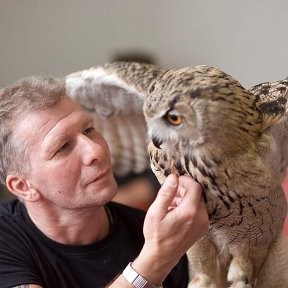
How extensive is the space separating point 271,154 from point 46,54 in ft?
8.11

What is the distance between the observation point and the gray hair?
3.80 feet

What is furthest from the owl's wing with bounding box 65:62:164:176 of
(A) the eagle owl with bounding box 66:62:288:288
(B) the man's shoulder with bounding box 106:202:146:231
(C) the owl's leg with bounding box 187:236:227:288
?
(C) the owl's leg with bounding box 187:236:227:288

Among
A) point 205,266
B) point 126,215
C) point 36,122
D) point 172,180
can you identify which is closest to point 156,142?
point 172,180

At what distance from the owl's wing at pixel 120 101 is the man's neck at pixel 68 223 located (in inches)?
14.4

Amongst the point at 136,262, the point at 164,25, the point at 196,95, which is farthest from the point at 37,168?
the point at 164,25

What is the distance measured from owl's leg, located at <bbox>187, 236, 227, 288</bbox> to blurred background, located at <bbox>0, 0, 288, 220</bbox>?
150cm

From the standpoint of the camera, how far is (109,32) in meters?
3.20

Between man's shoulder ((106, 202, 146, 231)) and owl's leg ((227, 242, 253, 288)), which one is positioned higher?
owl's leg ((227, 242, 253, 288))

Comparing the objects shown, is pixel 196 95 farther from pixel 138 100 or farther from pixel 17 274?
pixel 138 100

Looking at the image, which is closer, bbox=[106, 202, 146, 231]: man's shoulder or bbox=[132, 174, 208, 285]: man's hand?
bbox=[132, 174, 208, 285]: man's hand

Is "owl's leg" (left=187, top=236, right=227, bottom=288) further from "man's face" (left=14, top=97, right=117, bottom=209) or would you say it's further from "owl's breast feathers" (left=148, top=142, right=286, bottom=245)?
"man's face" (left=14, top=97, right=117, bottom=209)

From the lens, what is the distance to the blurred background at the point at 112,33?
2.68m

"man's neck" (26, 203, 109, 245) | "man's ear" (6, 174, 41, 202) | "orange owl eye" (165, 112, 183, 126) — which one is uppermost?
"orange owl eye" (165, 112, 183, 126)

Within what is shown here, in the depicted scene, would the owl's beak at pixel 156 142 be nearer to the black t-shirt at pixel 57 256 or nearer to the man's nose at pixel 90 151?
the man's nose at pixel 90 151
